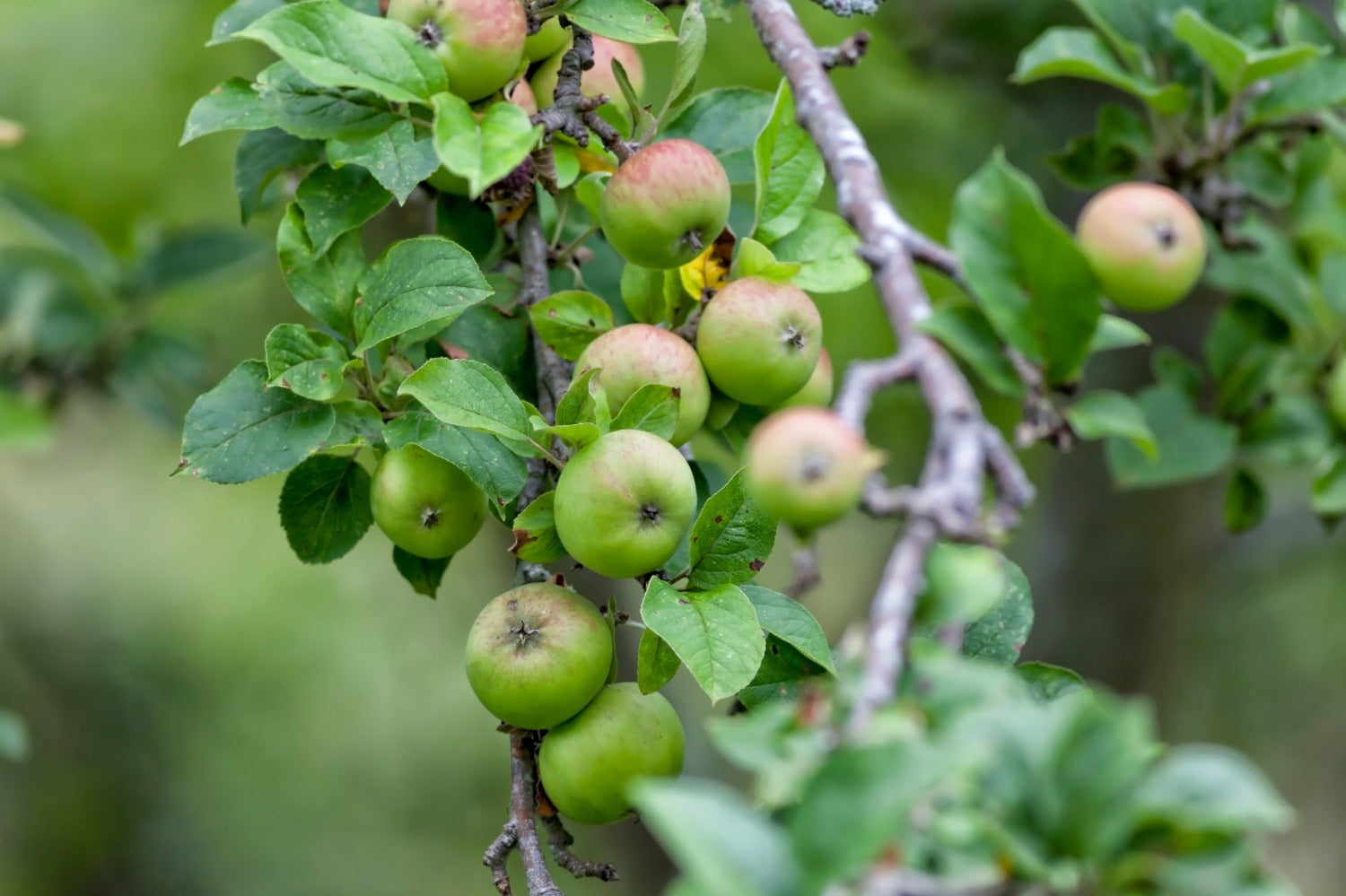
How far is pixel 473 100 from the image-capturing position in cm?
111

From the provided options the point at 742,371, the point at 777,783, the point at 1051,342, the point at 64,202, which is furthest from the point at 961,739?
the point at 64,202

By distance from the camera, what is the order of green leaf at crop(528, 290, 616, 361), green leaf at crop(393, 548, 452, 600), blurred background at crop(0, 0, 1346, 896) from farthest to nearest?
blurred background at crop(0, 0, 1346, 896) < green leaf at crop(393, 548, 452, 600) < green leaf at crop(528, 290, 616, 361)

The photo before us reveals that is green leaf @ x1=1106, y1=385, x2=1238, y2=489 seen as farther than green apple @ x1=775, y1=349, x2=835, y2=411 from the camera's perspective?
Yes

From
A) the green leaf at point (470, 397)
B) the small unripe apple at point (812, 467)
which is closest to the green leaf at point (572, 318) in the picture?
the green leaf at point (470, 397)

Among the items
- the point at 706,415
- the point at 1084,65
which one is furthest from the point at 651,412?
the point at 1084,65

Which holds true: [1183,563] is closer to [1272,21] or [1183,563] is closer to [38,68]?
[1272,21]

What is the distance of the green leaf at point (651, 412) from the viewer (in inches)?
38.6

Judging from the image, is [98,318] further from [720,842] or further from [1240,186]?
[720,842]

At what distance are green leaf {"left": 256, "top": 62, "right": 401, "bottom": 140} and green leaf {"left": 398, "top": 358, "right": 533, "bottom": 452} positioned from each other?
26 centimetres

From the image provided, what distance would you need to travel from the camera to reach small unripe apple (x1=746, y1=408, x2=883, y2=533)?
0.60 meters

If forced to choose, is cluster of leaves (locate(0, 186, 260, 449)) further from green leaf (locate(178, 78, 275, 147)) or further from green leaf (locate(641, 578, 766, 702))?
green leaf (locate(641, 578, 766, 702))

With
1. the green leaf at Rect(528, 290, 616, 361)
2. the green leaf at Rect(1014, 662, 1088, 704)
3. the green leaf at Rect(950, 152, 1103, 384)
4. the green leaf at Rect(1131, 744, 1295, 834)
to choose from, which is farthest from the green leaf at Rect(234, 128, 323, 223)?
the green leaf at Rect(1131, 744, 1295, 834)

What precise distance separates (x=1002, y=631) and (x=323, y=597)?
152 inches

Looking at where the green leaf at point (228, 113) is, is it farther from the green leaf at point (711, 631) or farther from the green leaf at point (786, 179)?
the green leaf at point (711, 631)
